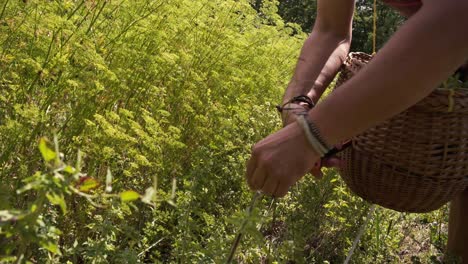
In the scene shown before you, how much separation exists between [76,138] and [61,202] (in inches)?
50.8

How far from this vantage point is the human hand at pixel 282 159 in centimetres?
119

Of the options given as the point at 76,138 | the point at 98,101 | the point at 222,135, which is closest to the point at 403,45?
the point at 76,138

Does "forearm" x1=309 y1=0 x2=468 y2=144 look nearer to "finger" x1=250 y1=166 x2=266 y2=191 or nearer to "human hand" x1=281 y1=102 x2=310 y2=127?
"finger" x1=250 y1=166 x2=266 y2=191

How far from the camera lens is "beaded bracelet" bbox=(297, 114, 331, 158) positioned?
120 cm

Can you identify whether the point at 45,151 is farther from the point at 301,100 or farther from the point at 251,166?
the point at 301,100

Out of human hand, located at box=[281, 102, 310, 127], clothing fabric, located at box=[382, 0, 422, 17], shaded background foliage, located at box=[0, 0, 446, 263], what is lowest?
shaded background foliage, located at box=[0, 0, 446, 263]

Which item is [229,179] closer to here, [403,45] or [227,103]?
[227,103]

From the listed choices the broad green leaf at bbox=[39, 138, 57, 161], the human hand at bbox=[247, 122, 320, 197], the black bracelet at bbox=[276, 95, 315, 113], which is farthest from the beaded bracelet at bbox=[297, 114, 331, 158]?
the broad green leaf at bbox=[39, 138, 57, 161]

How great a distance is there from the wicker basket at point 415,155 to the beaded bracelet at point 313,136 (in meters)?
0.45

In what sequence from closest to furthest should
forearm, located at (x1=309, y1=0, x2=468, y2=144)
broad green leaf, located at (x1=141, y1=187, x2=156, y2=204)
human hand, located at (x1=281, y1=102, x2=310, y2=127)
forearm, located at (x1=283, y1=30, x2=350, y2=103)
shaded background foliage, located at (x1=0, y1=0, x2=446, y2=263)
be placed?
1. broad green leaf, located at (x1=141, y1=187, x2=156, y2=204)
2. forearm, located at (x1=309, y1=0, x2=468, y2=144)
3. human hand, located at (x1=281, y1=102, x2=310, y2=127)
4. forearm, located at (x1=283, y1=30, x2=350, y2=103)
5. shaded background foliage, located at (x1=0, y1=0, x2=446, y2=263)

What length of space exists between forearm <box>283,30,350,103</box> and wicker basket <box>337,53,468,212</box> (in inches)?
1.5

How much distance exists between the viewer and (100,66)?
1.92m

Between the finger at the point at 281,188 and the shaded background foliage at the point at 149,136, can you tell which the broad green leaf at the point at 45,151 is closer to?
the finger at the point at 281,188

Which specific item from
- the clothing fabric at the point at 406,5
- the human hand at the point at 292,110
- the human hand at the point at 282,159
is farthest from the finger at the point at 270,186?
the clothing fabric at the point at 406,5
